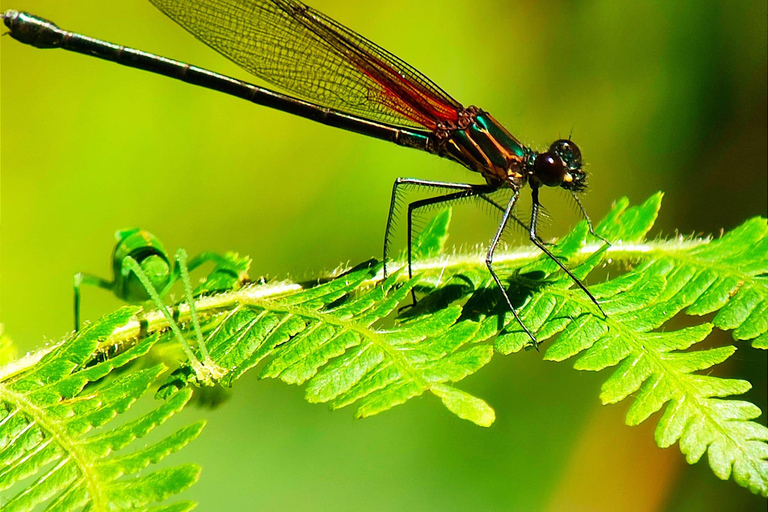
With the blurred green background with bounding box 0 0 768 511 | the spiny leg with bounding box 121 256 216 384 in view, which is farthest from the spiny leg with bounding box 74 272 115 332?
the blurred green background with bounding box 0 0 768 511

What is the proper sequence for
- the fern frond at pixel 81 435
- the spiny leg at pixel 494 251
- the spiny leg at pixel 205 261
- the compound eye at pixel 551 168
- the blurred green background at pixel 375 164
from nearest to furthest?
the fern frond at pixel 81 435 < the spiny leg at pixel 494 251 < the spiny leg at pixel 205 261 < the compound eye at pixel 551 168 < the blurred green background at pixel 375 164

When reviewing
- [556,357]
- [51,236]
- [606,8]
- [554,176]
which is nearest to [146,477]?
[556,357]

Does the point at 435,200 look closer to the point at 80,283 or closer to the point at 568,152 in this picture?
the point at 568,152

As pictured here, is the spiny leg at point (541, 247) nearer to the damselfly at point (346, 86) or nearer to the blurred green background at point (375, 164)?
the damselfly at point (346, 86)

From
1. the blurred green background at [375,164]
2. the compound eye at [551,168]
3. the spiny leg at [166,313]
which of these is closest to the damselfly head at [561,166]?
the compound eye at [551,168]

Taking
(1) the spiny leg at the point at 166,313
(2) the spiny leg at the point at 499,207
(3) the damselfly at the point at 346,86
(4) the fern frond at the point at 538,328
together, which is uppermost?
(3) the damselfly at the point at 346,86

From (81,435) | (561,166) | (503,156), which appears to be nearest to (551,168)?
(561,166)
